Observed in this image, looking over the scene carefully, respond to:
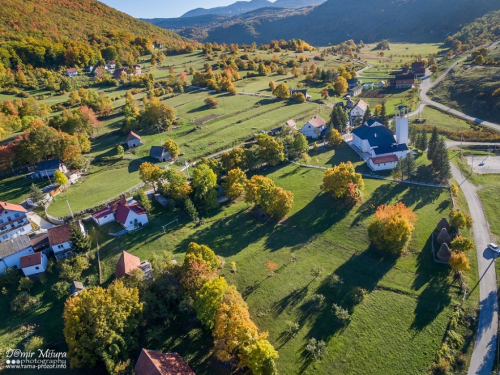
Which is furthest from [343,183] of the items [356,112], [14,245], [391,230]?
[14,245]

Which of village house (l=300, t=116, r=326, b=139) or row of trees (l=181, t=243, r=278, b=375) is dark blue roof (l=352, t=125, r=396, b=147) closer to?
village house (l=300, t=116, r=326, b=139)

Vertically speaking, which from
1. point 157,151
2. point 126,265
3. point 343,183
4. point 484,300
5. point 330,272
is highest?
point 157,151

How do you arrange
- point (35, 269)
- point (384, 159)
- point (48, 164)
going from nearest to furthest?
point (35, 269) → point (48, 164) → point (384, 159)

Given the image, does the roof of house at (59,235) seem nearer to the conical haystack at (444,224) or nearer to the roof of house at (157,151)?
the roof of house at (157,151)

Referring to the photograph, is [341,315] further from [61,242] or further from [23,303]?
[61,242]

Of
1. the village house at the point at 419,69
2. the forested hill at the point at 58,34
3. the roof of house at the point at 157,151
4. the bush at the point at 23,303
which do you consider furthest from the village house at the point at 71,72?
the village house at the point at 419,69

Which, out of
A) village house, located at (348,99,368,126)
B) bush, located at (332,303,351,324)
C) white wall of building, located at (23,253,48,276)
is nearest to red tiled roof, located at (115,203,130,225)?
white wall of building, located at (23,253,48,276)

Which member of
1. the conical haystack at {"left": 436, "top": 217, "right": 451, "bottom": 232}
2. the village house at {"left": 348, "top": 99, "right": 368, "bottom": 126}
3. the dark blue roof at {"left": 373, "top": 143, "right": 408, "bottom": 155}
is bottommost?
the conical haystack at {"left": 436, "top": 217, "right": 451, "bottom": 232}
